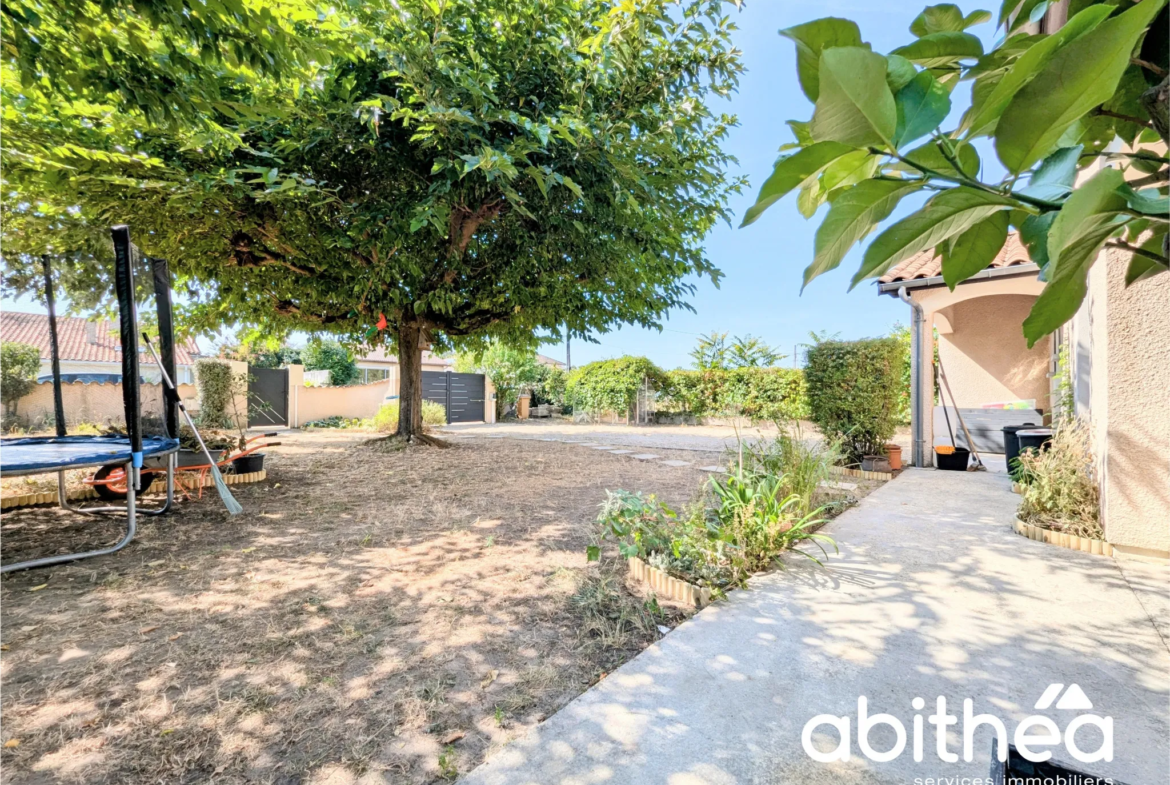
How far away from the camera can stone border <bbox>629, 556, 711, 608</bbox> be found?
2.66m

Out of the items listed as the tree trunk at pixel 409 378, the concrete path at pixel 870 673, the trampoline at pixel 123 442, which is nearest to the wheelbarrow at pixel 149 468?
the trampoline at pixel 123 442

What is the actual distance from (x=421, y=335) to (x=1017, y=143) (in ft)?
28.2

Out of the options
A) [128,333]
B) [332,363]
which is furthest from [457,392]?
[128,333]

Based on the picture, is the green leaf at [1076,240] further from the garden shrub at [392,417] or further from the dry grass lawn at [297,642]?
the garden shrub at [392,417]

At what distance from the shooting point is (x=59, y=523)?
162 inches

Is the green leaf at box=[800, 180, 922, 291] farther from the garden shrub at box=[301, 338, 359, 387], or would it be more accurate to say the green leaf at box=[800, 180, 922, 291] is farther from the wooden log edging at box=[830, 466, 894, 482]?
the garden shrub at box=[301, 338, 359, 387]

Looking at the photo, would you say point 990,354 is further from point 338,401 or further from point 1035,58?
point 338,401

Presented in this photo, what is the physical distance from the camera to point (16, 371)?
428 inches

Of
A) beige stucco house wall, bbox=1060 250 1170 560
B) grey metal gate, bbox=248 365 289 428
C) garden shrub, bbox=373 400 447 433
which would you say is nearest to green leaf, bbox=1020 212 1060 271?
beige stucco house wall, bbox=1060 250 1170 560

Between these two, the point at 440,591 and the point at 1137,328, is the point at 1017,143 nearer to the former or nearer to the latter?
the point at 440,591

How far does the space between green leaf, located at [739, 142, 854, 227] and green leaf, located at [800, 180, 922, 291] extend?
0.11 feet

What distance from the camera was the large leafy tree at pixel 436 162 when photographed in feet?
13.8

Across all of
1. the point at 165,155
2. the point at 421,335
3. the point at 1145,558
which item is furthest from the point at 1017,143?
the point at 421,335

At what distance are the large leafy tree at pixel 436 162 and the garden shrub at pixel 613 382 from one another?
336 inches
